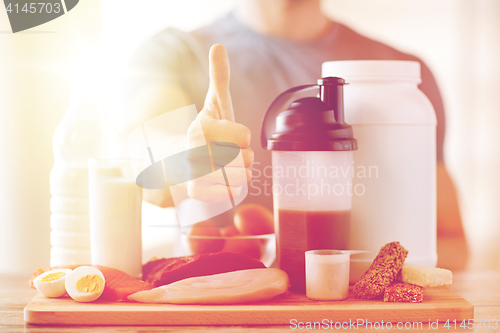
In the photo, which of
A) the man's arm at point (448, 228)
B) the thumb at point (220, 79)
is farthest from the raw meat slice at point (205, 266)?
A: the man's arm at point (448, 228)

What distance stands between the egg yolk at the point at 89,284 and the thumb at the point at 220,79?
0.40 m

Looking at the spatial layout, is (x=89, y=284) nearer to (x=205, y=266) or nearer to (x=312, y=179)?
(x=205, y=266)

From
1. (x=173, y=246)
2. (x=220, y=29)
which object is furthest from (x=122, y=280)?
(x=220, y=29)

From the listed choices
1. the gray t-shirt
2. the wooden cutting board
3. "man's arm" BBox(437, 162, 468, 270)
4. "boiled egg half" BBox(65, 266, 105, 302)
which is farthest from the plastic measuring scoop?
"man's arm" BBox(437, 162, 468, 270)

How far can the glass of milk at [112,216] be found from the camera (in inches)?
34.7

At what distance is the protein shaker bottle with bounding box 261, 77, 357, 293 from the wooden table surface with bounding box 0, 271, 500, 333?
0.18 meters

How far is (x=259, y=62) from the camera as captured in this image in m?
1.20

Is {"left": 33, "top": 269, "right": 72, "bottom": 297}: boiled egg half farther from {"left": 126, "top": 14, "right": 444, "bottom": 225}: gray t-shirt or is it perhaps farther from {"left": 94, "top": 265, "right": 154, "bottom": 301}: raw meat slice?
{"left": 126, "top": 14, "right": 444, "bottom": 225}: gray t-shirt

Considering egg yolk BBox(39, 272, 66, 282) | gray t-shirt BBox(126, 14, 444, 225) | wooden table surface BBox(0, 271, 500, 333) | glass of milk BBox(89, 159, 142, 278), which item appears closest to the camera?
wooden table surface BBox(0, 271, 500, 333)

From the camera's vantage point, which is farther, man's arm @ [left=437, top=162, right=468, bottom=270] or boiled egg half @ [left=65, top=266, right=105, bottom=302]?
man's arm @ [left=437, top=162, right=468, bottom=270]

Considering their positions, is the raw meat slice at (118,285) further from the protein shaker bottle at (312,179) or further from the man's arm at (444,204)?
the man's arm at (444,204)

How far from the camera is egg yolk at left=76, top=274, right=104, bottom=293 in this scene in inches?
29.0

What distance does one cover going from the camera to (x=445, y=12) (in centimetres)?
119

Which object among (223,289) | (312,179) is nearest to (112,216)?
(223,289)
